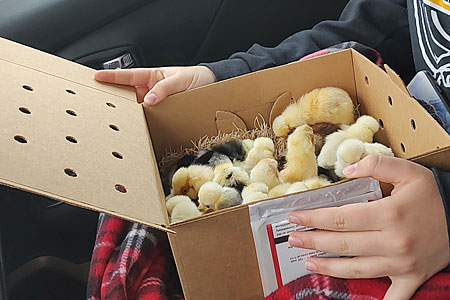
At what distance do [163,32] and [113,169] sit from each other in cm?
60

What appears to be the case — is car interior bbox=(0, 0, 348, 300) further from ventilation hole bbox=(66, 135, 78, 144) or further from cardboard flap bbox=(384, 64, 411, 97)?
cardboard flap bbox=(384, 64, 411, 97)

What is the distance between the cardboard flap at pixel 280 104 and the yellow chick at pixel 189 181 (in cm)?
16

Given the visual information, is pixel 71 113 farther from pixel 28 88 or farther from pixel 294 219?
pixel 294 219

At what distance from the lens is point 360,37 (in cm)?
118

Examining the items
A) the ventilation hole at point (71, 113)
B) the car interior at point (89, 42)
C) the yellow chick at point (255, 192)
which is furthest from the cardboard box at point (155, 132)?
the car interior at point (89, 42)

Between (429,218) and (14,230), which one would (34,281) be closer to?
(14,230)

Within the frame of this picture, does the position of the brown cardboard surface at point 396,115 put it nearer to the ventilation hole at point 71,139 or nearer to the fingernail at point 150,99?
the fingernail at point 150,99

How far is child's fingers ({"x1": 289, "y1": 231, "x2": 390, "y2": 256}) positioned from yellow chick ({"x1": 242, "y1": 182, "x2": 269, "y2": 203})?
10 cm

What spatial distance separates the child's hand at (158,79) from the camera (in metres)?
0.97

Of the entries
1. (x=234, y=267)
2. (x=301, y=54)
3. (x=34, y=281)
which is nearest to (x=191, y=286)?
(x=234, y=267)

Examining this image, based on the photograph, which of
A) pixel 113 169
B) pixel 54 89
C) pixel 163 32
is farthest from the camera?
pixel 163 32

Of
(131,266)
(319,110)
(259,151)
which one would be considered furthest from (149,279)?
(319,110)

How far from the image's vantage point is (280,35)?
4.45 feet

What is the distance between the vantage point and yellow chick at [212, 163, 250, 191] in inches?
35.8
